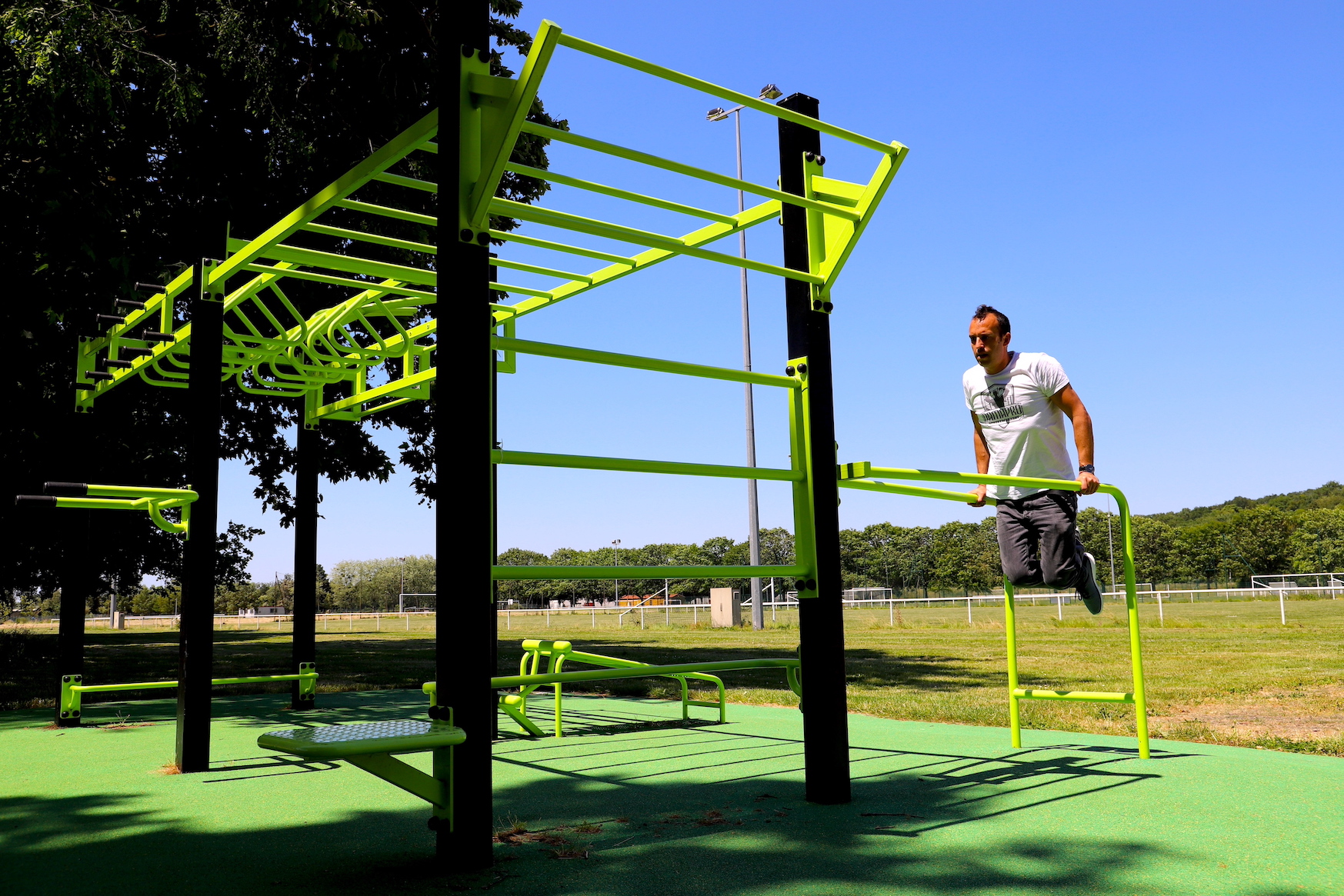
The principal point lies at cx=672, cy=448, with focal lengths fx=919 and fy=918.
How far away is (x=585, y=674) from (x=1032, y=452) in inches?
106

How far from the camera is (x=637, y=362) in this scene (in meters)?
3.54

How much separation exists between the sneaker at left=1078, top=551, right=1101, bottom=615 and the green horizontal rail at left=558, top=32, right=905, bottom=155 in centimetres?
251

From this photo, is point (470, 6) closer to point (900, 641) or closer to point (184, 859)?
point (184, 859)

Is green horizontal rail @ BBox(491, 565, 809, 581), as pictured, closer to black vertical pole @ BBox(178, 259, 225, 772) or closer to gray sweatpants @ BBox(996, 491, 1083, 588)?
gray sweatpants @ BBox(996, 491, 1083, 588)

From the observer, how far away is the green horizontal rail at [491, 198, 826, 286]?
324 centimetres

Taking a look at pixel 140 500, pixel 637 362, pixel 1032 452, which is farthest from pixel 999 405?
pixel 140 500

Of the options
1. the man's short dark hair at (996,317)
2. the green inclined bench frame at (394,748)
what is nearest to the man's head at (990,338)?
the man's short dark hair at (996,317)

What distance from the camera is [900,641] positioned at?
21.3m

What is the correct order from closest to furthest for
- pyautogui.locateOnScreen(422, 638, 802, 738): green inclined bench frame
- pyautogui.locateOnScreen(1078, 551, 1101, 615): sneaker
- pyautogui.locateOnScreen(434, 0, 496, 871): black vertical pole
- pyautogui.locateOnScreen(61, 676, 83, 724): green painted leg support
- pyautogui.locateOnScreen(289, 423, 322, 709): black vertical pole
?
pyautogui.locateOnScreen(434, 0, 496, 871): black vertical pole < pyautogui.locateOnScreen(422, 638, 802, 738): green inclined bench frame < pyautogui.locateOnScreen(1078, 551, 1101, 615): sneaker < pyautogui.locateOnScreen(61, 676, 83, 724): green painted leg support < pyautogui.locateOnScreen(289, 423, 322, 709): black vertical pole

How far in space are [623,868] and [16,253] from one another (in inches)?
307

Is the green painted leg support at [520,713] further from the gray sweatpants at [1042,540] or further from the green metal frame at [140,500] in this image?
the gray sweatpants at [1042,540]

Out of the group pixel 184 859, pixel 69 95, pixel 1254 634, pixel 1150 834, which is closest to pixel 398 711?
pixel 184 859

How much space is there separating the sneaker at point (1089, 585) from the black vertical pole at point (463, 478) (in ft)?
11.3

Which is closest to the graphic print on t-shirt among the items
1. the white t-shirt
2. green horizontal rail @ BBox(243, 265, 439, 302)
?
the white t-shirt
